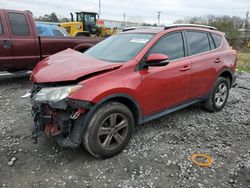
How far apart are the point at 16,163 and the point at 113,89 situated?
1.60 m

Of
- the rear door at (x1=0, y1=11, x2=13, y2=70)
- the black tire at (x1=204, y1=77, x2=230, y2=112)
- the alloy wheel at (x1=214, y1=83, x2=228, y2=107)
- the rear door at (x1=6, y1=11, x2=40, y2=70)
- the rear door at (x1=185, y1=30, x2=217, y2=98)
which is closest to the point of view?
the rear door at (x1=185, y1=30, x2=217, y2=98)

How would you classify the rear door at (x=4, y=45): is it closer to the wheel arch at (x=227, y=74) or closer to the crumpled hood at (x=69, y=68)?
the crumpled hood at (x=69, y=68)

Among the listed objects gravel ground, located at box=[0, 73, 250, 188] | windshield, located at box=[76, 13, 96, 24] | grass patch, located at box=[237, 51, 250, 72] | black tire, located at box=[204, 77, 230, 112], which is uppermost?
windshield, located at box=[76, 13, 96, 24]

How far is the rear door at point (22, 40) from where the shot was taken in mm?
6652

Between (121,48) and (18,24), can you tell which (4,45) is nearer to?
(18,24)

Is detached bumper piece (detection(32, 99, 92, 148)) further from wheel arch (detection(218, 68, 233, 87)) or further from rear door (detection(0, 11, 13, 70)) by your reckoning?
rear door (detection(0, 11, 13, 70))

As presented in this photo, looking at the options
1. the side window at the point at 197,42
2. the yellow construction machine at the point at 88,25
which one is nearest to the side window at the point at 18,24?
the side window at the point at 197,42

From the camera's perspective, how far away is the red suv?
3.05 metres

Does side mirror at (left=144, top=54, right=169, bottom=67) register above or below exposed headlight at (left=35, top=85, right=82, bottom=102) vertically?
above

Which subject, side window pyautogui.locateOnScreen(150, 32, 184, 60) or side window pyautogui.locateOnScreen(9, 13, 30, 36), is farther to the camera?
side window pyautogui.locateOnScreen(9, 13, 30, 36)

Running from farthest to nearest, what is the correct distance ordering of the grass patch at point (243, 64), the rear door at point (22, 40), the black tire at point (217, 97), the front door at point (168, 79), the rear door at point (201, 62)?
the grass patch at point (243, 64) → the rear door at point (22, 40) → the black tire at point (217, 97) → the rear door at point (201, 62) → the front door at point (168, 79)

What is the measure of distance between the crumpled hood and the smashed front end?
129 mm

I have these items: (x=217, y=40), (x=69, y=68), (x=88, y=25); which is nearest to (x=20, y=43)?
(x=69, y=68)

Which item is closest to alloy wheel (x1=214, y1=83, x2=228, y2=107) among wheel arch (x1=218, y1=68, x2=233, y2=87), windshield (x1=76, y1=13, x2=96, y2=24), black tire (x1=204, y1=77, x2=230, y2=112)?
black tire (x1=204, y1=77, x2=230, y2=112)
